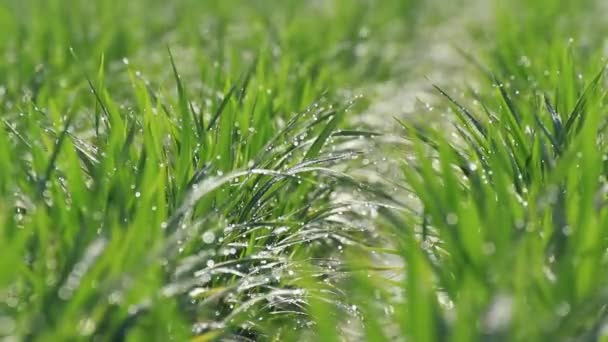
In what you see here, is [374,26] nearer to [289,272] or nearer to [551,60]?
[551,60]

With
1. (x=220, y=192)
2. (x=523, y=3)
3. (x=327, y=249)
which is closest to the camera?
(x=220, y=192)

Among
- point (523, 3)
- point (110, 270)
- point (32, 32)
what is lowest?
point (110, 270)

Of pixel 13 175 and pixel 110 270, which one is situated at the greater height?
pixel 13 175

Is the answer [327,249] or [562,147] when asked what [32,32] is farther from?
[562,147]

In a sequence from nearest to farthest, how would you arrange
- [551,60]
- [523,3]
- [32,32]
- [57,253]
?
[57,253], [551,60], [32,32], [523,3]

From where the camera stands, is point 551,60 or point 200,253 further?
point 551,60

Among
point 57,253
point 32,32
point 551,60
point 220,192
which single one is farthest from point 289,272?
point 32,32
